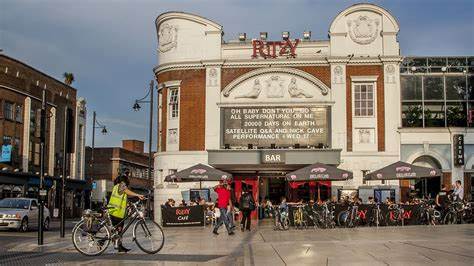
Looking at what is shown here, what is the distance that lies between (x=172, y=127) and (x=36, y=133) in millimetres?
18011

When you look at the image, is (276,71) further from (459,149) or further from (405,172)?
(459,149)

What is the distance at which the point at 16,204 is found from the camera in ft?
87.5

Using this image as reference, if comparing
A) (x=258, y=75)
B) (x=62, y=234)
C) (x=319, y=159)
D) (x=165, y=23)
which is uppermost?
(x=165, y=23)

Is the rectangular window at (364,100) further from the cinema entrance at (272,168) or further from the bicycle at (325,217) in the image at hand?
the bicycle at (325,217)

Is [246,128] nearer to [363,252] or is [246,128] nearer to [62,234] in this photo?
[62,234]

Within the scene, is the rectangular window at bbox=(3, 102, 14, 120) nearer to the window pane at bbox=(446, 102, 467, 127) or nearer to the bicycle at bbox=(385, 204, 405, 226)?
Result: the window pane at bbox=(446, 102, 467, 127)

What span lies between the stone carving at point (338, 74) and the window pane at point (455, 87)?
6.57m

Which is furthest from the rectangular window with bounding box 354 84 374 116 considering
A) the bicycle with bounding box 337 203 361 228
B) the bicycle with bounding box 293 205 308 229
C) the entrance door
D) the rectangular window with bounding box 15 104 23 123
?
the rectangular window with bounding box 15 104 23 123

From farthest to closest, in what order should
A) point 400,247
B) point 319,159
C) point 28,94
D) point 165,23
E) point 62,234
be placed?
point 28,94 < point 165,23 < point 319,159 < point 62,234 < point 400,247

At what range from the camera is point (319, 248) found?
46.9 ft

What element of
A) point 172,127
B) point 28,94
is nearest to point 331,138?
point 172,127

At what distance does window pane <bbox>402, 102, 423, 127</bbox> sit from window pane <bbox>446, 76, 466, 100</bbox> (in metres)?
1.84

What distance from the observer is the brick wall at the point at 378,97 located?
3356cm

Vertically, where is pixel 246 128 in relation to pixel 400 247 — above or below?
above
